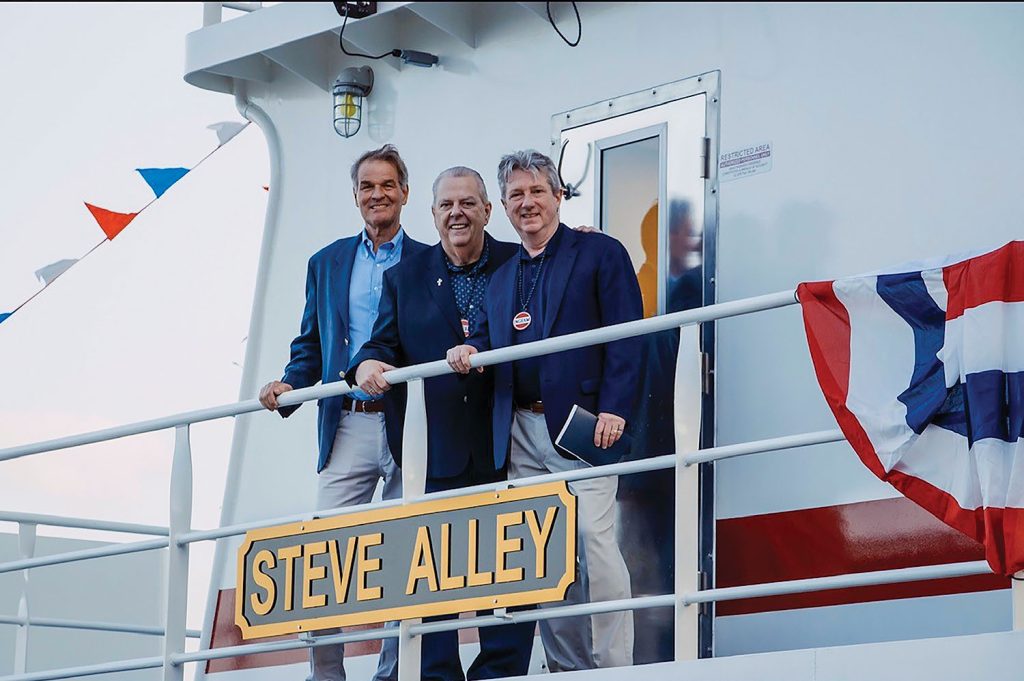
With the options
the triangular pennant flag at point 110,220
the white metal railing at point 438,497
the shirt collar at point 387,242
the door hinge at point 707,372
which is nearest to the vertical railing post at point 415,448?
the white metal railing at point 438,497

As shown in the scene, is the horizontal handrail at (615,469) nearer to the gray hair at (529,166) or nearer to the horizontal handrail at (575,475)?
the horizontal handrail at (575,475)

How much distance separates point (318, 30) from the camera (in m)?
8.04

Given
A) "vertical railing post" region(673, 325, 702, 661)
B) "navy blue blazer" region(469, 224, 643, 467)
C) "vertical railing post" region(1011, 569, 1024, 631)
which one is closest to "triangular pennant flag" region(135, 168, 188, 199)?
"navy blue blazer" region(469, 224, 643, 467)

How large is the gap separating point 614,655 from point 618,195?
85.8 inches

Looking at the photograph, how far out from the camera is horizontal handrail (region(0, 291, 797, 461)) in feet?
16.0

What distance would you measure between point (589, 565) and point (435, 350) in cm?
108

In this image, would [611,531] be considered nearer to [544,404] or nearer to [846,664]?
[544,404]

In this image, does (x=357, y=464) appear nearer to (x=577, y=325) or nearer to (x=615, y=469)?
(x=577, y=325)

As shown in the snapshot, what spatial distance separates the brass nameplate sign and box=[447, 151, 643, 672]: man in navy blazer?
45 cm

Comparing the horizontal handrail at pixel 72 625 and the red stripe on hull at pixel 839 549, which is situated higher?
the red stripe on hull at pixel 839 549

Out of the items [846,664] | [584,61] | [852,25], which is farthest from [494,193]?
[846,664]

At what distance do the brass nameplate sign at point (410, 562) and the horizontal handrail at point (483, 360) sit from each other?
0.46 metres

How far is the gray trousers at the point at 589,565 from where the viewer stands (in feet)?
18.6

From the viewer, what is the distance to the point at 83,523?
854 centimetres
